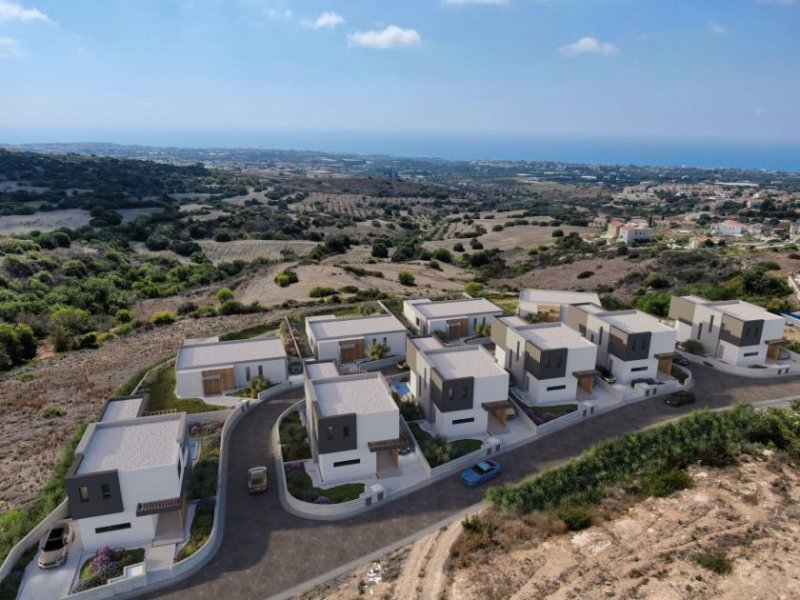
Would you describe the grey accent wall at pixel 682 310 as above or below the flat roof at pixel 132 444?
above

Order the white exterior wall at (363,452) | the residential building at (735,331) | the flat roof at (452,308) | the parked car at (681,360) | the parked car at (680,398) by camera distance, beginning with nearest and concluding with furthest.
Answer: the white exterior wall at (363,452), the parked car at (680,398), the residential building at (735,331), the parked car at (681,360), the flat roof at (452,308)

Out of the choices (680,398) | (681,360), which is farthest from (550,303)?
(680,398)

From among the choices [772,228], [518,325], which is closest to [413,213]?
[772,228]

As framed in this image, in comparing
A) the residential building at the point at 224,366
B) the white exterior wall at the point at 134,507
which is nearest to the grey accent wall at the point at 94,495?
the white exterior wall at the point at 134,507

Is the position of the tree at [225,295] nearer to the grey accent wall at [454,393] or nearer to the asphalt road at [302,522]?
the asphalt road at [302,522]

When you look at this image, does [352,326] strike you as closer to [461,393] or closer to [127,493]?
[461,393]

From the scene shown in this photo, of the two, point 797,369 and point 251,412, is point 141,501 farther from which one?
point 797,369
